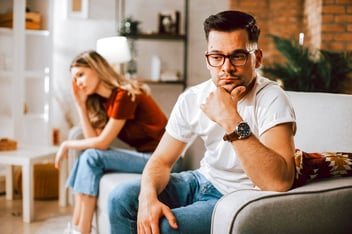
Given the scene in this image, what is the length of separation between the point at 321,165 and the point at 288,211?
0.96 feet

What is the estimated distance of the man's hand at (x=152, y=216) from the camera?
1371 mm

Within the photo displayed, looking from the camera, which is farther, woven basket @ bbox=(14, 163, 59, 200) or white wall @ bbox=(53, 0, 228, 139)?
white wall @ bbox=(53, 0, 228, 139)

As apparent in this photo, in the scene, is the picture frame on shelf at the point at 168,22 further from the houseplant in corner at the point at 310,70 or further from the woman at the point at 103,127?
the woman at the point at 103,127

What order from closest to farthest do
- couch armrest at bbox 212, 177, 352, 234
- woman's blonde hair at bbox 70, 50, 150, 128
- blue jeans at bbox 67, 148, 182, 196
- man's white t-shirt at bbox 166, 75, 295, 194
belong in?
couch armrest at bbox 212, 177, 352, 234
man's white t-shirt at bbox 166, 75, 295, 194
blue jeans at bbox 67, 148, 182, 196
woman's blonde hair at bbox 70, 50, 150, 128

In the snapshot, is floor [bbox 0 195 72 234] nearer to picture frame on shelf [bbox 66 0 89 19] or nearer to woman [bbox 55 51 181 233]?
woman [bbox 55 51 181 233]

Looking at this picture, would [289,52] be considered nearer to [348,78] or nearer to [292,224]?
[348,78]

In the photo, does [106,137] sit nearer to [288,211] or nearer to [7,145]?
[7,145]

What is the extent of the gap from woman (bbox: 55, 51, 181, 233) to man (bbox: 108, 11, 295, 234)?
91 cm

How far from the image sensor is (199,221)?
4.61 ft

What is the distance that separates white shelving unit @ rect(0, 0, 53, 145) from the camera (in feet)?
12.9

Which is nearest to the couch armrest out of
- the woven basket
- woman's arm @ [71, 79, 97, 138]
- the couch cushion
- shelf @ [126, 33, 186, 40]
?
the couch cushion

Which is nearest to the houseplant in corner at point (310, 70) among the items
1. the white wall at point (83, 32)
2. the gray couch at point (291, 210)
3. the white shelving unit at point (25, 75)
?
the white wall at point (83, 32)

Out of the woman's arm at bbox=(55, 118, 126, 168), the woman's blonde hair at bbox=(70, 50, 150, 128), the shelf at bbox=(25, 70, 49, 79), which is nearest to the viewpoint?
the woman's arm at bbox=(55, 118, 126, 168)

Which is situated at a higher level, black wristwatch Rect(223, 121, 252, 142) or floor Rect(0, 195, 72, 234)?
black wristwatch Rect(223, 121, 252, 142)
